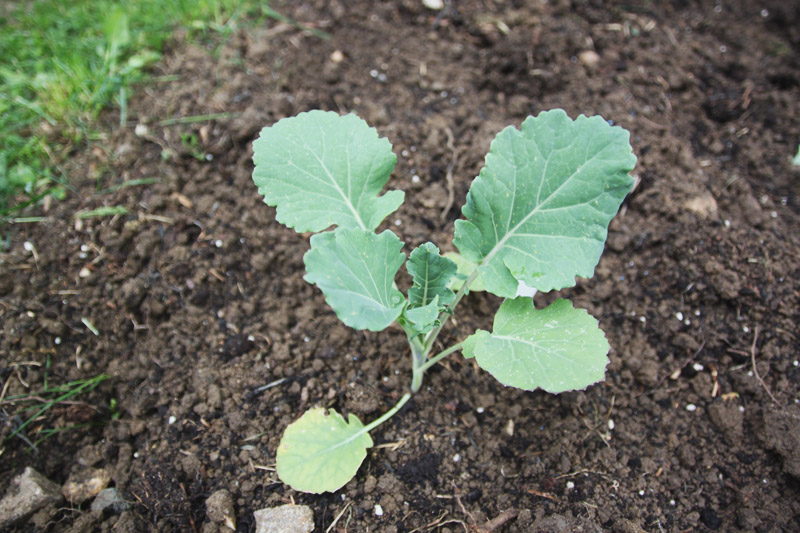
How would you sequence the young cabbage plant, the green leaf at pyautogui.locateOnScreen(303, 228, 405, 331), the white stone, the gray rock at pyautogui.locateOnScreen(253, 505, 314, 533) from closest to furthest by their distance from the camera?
the green leaf at pyautogui.locateOnScreen(303, 228, 405, 331), the young cabbage plant, the gray rock at pyautogui.locateOnScreen(253, 505, 314, 533), the white stone

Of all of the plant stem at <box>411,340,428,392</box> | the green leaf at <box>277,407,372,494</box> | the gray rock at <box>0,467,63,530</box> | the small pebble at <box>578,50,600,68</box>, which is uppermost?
the small pebble at <box>578,50,600,68</box>

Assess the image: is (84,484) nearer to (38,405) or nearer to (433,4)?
(38,405)

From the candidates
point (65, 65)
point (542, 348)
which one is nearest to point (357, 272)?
point (542, 348)

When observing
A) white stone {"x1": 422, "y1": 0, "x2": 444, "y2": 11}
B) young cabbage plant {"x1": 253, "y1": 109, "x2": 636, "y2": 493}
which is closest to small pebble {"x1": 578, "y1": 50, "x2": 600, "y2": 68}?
white stone {"x1": 422, "y1": 0, "x2": 444, "y2": 11}

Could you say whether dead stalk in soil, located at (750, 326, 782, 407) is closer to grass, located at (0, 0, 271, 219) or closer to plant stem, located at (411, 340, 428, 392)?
plant stem, located at (411, 340, 428, 392)

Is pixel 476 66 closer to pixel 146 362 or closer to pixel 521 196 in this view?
pixel 521 196

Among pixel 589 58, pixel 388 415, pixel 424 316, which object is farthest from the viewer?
pixel 589 58
